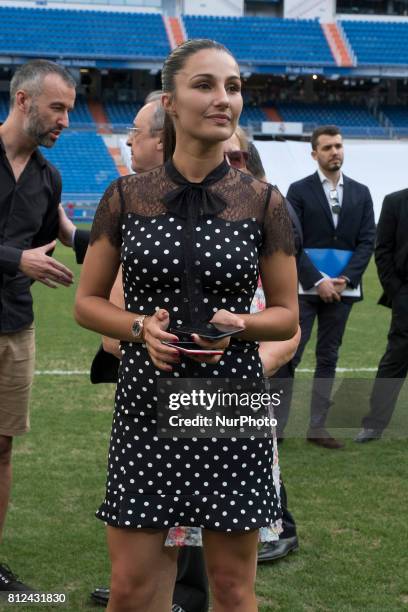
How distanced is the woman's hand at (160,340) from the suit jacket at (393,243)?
13.0 ft

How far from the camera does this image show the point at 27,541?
14.1 feet

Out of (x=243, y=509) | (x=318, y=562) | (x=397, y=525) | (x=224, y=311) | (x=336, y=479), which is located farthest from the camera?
(x=336, y=479)

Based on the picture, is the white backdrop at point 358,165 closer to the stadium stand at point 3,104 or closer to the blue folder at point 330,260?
the blue folder at point 330,260

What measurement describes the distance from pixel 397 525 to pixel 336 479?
0.79 meters

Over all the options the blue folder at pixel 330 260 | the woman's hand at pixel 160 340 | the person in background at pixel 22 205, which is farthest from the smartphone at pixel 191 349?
the blue folder at pixel 330 260

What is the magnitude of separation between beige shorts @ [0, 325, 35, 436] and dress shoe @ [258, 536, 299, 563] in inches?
47.1

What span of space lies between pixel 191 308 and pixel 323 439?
3.95 m

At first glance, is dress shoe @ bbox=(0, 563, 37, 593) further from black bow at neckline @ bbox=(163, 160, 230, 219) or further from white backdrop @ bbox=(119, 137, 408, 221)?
white backdrop @ bbox=(119, 137, 408, 221)

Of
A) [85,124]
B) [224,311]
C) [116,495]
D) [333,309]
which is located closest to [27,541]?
[116,495]

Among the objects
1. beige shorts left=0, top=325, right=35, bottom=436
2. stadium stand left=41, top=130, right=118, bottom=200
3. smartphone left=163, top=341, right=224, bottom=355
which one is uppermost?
stadium stand left=41, top=130, right=118, bottom=200

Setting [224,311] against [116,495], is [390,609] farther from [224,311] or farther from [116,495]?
[224,311]

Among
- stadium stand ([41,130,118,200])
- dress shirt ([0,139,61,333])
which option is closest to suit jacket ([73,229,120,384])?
dress shirt ([0,139,61,333])

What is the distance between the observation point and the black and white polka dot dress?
2350 millimetres

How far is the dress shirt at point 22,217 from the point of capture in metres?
3.64
